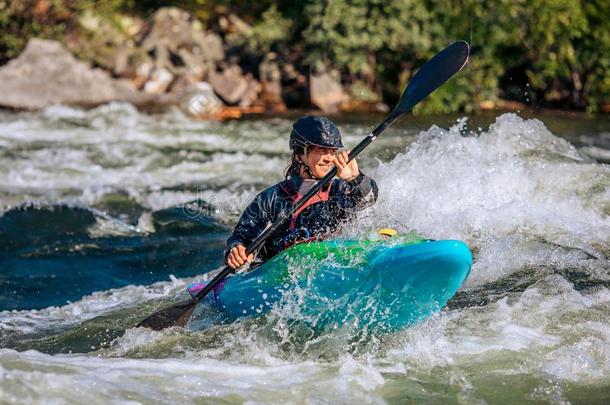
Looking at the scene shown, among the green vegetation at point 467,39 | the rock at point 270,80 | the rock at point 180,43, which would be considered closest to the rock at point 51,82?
the green vegetation at point 467,39

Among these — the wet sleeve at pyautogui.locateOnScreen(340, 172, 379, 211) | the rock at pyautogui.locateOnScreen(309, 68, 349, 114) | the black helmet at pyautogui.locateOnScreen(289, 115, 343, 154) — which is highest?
the black helmet at pyautogui.locateOnScreen(289, 115, 343, 154)

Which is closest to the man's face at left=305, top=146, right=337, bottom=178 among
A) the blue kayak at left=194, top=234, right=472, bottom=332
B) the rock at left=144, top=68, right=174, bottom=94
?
the blue kayak at left=194, top=234, right=472, bottom=332

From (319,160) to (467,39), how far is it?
8.27 metres

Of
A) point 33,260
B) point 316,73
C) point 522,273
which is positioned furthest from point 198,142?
point 522,273

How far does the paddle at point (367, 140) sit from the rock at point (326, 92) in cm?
732

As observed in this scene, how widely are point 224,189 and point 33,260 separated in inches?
86.1

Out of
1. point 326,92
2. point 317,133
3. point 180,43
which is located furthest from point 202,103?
point 317,133

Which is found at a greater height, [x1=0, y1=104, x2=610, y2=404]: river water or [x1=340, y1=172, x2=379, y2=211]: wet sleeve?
[x1=340, y1=172, x2=379, y2=211]: wet sleeve

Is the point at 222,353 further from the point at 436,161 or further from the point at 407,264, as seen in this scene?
the point at 436,161

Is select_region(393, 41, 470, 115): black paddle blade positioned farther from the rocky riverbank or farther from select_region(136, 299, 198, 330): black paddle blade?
the rocky riverbank

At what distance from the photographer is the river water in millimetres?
4254

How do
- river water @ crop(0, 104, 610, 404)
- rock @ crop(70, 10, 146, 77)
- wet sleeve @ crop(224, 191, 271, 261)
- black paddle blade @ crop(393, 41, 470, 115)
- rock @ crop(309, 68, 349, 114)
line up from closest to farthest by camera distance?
river water @ crop(0, 104, 610, 404) < wet sleeve @ crop(224, 191, 271, 261) < black paddle blade @ crop(393, 41, 470, 115) < rock @ crop(309, 68, 349, 114) < rock @ crop(70, 10, 146, 77)

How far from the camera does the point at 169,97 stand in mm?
12852

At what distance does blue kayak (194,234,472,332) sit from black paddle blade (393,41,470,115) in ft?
3.16
